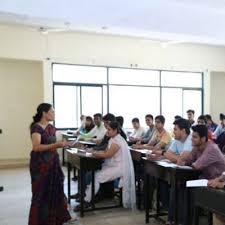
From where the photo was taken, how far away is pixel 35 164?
3279mm

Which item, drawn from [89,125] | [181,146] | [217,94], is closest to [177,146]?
[181,146]

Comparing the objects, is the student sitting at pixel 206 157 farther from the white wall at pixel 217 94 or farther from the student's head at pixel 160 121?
the white wall at pixel 217 94

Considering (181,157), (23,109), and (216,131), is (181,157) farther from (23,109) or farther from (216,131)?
(23,109)

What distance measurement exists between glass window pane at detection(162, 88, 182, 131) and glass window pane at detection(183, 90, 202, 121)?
0.57 feet

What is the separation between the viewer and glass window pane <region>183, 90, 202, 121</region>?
978 centimetres

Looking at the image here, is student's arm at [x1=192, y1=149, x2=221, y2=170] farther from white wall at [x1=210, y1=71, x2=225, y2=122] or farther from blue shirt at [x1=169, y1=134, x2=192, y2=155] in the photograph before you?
white wall at [x1=210, y1=71, x2=225, y2=122]

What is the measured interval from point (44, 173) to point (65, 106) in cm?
519

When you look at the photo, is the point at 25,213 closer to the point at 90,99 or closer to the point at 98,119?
the point at 98,119

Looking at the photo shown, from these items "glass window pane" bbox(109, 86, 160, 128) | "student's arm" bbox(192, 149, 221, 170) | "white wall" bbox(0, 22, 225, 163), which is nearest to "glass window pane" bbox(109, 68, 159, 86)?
"glass window pane" bbox(109, 86, 160, 128)

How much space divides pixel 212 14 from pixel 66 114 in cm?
450

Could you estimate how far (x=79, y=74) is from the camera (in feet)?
27.8

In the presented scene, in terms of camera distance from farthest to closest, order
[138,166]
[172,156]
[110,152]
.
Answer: [138,166]
[110,152]
[172,156]

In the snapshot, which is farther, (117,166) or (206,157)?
(117,166)

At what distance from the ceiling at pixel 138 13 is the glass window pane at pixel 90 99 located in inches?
136
